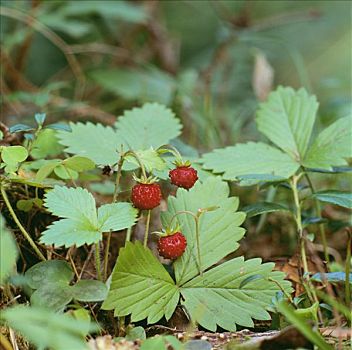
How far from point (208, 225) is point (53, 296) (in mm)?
272

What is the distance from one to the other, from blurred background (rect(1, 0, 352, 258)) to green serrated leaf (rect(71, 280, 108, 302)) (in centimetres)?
50

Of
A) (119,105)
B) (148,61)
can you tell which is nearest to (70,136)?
(119,105)

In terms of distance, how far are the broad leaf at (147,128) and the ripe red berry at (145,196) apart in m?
0.25

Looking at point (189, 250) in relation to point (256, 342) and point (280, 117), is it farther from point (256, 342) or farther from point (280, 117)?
point (280, 117)

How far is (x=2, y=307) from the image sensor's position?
919 mm

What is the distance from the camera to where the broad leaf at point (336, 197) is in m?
1.04

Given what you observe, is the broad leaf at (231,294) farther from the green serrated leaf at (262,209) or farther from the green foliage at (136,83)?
the green foliage at (136,83)

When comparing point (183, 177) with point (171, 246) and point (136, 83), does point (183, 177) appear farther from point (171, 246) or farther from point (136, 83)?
point (136, 83)

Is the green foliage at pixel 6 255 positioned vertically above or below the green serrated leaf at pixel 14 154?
below

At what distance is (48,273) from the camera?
0.89m

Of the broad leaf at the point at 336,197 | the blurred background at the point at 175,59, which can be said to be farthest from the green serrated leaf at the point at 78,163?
the blurred background at the point at 175,59

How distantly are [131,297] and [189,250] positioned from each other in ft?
0.40

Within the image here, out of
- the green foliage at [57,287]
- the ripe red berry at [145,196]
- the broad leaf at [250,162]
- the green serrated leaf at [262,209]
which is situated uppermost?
the ripe red berry at [145,196]

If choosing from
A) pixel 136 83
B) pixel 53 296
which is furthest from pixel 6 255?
pixel 136 83
